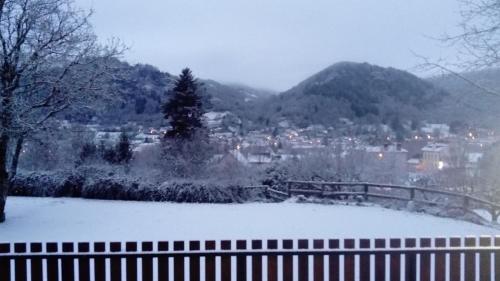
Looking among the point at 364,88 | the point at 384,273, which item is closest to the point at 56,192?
the point at 384,273

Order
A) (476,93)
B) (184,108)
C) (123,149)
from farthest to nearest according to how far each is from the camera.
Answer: (123,149) < (184,108) < (476,93)

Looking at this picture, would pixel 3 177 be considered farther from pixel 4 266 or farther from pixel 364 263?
pixel 364 263

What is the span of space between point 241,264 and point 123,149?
107ft

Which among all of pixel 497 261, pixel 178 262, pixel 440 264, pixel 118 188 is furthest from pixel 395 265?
pixel 118 188

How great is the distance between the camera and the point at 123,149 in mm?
36594

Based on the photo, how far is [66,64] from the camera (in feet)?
45.9

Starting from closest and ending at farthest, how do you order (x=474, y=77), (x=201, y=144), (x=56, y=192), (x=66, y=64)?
(x=474, y=77), (x=66, y=64), (x=56, y=192), (x=201, y=144)

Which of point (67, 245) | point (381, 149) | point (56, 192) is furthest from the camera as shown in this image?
point (381, 149)

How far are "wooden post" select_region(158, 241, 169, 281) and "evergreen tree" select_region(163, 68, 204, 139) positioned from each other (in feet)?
91.2

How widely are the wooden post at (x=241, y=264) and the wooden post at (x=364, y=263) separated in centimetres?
130

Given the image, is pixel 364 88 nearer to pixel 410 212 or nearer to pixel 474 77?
pixel 410 212

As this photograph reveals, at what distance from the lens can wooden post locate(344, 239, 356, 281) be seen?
5.38 m

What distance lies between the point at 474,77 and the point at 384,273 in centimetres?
469

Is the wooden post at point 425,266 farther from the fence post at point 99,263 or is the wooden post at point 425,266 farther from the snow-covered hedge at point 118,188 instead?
the snow-covered hedge at point 118,188
